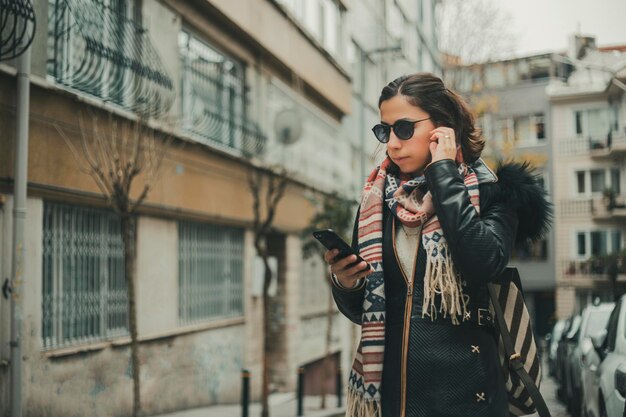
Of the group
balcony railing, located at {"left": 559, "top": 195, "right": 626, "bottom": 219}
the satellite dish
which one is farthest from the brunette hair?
balcony railing, located at {"left": 559, "top": 195, "right": 626, "bottom": 219}

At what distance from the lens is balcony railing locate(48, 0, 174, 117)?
9375 millimetres

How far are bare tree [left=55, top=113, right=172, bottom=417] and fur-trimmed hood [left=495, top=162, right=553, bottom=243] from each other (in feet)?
18.7

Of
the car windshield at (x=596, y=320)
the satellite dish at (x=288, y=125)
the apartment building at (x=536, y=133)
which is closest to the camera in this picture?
the car windshield at (x=596, y=320)

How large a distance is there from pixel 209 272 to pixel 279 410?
2731 millimetres

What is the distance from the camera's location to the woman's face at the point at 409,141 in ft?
8.84

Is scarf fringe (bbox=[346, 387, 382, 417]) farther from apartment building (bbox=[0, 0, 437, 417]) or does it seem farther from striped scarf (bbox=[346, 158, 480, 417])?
apartment building (bbox=[0, 0, 437, 417])

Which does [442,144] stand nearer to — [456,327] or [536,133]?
[456,327]

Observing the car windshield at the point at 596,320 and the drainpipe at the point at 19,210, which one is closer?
the drainpipe at the point at 19,210

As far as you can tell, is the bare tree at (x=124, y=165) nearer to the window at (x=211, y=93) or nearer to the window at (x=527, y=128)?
the window at (x=211, y=93)

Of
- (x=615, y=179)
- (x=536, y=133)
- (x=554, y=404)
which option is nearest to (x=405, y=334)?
(x=554, y=404)

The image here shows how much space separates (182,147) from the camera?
→ 1263 cm

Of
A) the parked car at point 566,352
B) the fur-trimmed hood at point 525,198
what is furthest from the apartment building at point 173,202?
the fur-trimmed hood at point 525,198

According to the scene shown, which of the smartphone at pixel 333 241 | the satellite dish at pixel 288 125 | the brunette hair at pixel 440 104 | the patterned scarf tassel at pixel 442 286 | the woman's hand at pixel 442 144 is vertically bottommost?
the patterned scarf tassel at pixel 442 286

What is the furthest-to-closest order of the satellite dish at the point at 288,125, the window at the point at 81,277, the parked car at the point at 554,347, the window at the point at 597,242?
the window at the point at 597,242
the parked car at the point at 554,347
the satellite dish at the point at 288,125
the window at the point at 81,277
